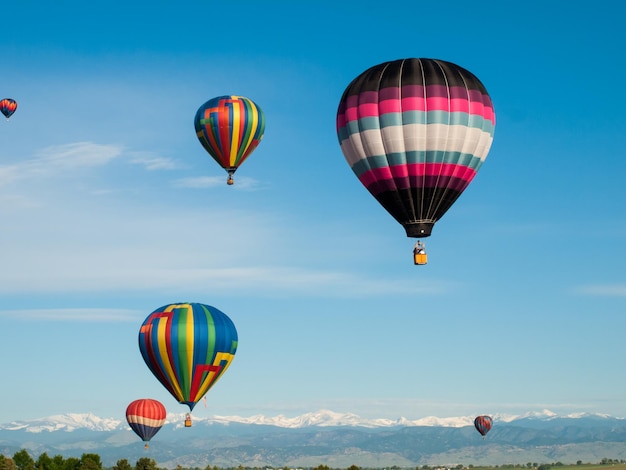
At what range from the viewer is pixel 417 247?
68.5m

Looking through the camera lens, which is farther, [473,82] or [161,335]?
[161,335]

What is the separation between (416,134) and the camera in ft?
231

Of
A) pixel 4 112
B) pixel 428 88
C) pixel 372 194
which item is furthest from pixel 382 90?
pixel 4 112

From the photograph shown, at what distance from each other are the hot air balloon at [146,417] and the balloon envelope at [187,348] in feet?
153

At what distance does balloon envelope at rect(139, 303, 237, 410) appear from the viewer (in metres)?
96.9

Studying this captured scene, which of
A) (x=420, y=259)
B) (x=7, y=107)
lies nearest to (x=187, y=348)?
(x=420, y=259)

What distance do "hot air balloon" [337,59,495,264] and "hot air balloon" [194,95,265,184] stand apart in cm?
3681

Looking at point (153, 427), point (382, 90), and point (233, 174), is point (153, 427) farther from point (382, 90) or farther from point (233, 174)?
point (382, 90)

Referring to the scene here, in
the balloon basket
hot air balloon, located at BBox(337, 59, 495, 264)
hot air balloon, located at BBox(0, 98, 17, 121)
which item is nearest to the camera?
the balloon basket

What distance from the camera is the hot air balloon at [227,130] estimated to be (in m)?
108

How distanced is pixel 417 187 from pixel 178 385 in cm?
3821

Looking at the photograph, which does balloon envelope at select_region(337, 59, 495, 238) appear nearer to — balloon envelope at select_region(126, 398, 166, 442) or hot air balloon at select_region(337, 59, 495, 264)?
hot air balloon at select_region(337, 59, 495, 264)

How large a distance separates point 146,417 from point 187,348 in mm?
51558

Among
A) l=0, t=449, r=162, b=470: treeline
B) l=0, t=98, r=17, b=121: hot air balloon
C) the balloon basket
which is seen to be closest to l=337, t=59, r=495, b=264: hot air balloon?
the balloon basket
